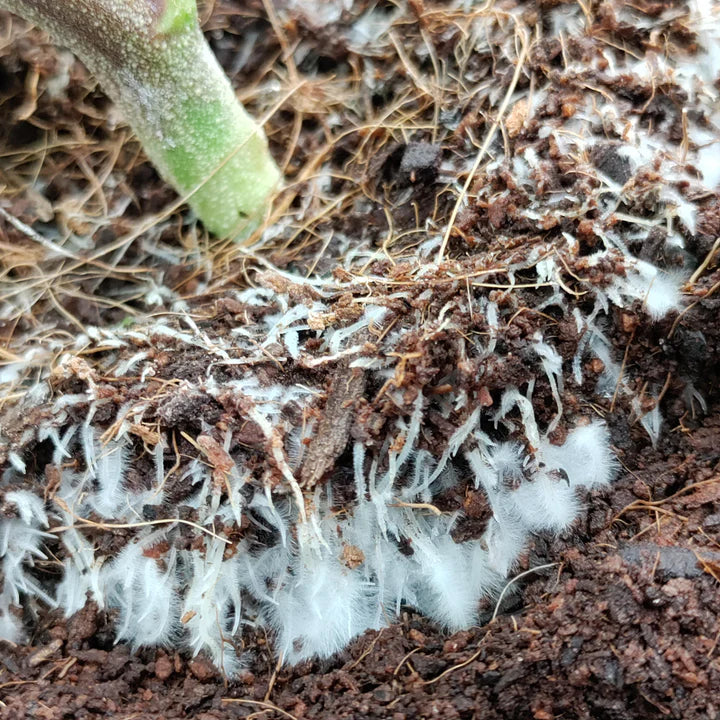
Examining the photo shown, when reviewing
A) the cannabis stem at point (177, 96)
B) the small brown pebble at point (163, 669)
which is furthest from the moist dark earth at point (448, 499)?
the cannabis stem at point (177, 96)

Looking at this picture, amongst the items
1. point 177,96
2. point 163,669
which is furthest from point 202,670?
point 177,96

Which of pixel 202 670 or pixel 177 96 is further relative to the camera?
pixel 177 96

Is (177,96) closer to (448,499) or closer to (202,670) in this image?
(448,499)

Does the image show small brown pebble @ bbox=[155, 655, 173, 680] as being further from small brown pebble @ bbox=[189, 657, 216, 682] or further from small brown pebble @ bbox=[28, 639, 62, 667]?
small brown pebble @ bbox=[28, 639, 62, 667]

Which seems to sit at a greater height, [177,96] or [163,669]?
[177,96]

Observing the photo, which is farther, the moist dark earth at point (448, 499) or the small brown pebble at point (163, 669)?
the small brown pebble at point (163, 669)

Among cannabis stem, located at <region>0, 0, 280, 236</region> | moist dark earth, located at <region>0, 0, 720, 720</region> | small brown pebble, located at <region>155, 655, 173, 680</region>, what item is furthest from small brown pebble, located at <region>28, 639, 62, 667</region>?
cannabis stem, located at <region>0, 0, 280, 236</region>

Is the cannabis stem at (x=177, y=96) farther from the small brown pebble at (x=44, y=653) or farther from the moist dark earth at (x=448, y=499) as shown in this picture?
the small brown pebble at (x=44, y=653)
